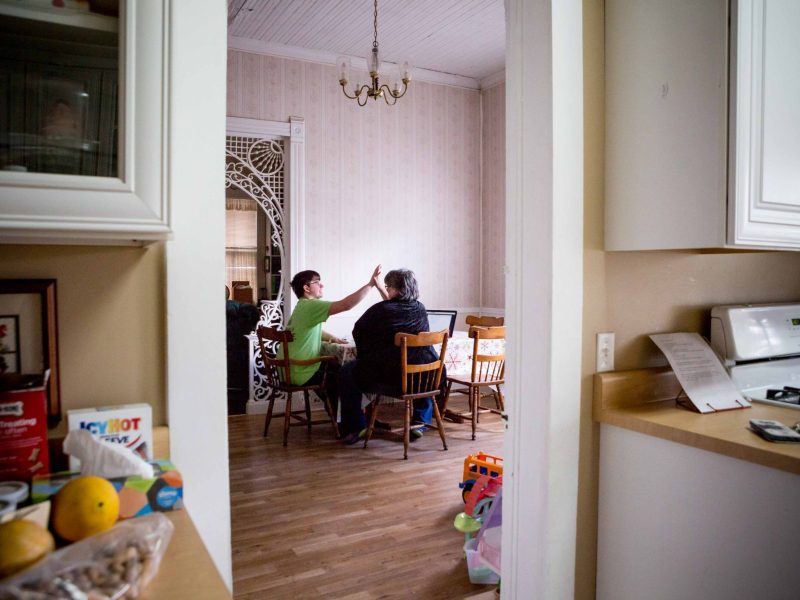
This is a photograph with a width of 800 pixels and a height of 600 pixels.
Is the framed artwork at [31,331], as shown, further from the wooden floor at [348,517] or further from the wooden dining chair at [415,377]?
the wooden dining chair at [415,377]

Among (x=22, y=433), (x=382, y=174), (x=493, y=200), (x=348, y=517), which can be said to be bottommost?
(x=348, y=517)

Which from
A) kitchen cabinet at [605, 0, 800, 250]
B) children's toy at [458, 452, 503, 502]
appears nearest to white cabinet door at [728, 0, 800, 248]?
kitchen cabinet at [605, 0, 800, 250]

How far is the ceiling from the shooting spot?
14.9 ft

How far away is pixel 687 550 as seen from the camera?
55.4 inches

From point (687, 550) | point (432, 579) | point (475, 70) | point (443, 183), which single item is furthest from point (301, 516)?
point (475, 70)

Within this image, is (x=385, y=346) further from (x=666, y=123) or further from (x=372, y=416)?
(x=666, y=123)

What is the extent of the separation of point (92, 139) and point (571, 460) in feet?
4.34

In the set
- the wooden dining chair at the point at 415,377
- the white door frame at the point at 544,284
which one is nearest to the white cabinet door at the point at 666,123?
the white door frame at the point at 544,284

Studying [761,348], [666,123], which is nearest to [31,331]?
[666,123]

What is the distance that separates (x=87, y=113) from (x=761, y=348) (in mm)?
1895

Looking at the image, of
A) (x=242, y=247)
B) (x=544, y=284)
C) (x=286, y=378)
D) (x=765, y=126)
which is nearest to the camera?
(x=765, y=126)

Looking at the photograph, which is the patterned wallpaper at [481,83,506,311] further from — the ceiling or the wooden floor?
the wooden floor

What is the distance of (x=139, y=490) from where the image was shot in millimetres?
849

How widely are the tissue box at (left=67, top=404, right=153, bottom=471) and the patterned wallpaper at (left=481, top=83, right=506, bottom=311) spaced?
526 cm
